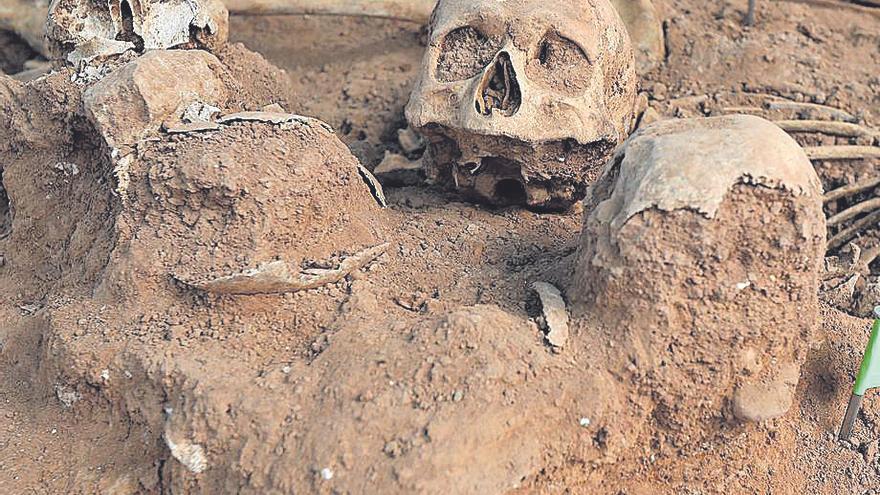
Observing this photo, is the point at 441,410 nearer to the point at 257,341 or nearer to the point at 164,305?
the point at 257,341

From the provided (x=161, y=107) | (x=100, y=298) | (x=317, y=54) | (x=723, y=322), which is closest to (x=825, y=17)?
(x=317, y=54)

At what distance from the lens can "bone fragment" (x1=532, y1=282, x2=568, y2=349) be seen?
173 centimetres

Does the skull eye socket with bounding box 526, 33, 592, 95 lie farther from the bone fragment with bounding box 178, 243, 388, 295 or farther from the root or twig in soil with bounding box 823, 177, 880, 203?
the root or twig in soil with bounding box 823, 177, 880, 203

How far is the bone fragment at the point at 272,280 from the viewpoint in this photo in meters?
1.91

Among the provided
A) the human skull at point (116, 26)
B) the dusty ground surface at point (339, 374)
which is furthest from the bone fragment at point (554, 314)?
the human skull at point (116, 26)

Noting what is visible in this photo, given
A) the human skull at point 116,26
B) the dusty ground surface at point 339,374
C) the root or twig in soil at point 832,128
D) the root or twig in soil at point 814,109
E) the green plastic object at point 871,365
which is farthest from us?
the root or twig in soil at point 814,109

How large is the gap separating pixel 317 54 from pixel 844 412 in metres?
2.60

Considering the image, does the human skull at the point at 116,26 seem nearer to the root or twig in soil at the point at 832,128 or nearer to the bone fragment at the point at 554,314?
the bone fragment at the point at 554,314

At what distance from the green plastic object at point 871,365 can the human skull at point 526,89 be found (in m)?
0.83

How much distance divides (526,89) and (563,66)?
0.16 meters

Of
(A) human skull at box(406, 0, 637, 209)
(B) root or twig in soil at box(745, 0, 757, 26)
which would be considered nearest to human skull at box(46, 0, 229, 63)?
(A) human skull at box(406, 0, 637, 209)

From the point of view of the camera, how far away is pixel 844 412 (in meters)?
2.09

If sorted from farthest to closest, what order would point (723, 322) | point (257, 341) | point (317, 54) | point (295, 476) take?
point (317, 54), point (257, 341), point (723, 322), point (295, 476)

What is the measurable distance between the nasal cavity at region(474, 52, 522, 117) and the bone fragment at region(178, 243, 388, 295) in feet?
1.92
